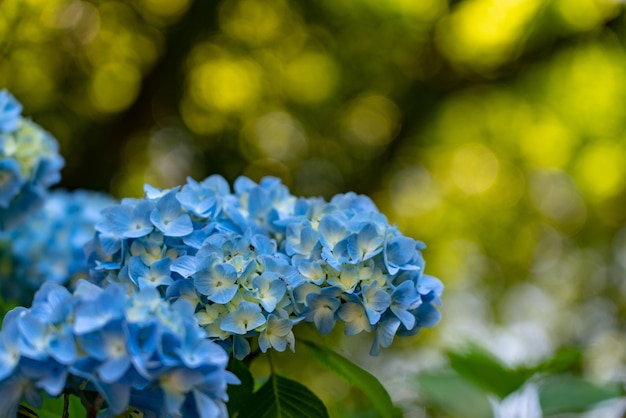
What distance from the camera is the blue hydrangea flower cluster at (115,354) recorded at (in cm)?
39

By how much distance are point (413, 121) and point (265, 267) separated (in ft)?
5.81

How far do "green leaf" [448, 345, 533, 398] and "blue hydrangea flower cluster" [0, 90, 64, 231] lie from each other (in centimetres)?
51

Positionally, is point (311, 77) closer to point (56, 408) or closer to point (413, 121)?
point (413, 121)

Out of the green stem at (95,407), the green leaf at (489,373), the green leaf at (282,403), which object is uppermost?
the green leaf at (489,373)

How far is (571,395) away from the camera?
0.87m

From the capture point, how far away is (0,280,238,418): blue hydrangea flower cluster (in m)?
0.39

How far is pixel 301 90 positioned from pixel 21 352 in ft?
6.04

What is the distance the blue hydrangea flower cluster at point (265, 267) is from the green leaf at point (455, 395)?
0.35m

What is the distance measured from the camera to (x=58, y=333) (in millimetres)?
407

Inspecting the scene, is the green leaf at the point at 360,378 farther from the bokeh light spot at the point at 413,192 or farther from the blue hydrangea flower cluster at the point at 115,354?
the bokeh light spot at the point at 413,192

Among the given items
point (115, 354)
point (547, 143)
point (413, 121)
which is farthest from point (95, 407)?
point (547, 143)

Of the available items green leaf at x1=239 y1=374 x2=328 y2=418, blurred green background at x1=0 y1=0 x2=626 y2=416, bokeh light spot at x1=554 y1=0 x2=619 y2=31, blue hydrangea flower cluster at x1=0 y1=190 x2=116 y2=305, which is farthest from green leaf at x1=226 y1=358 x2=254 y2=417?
bokeh light spot at x1=554 y1=0 x2=619 y2=31

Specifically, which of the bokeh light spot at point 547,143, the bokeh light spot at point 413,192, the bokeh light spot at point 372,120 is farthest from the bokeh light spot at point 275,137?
the bokeh light spot at point 547,143

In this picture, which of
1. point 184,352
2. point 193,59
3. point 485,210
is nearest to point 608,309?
point 485,210
